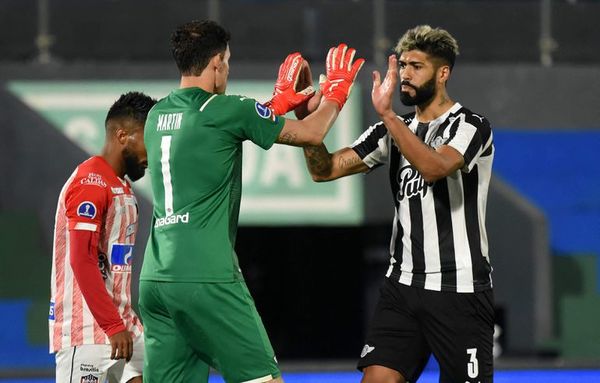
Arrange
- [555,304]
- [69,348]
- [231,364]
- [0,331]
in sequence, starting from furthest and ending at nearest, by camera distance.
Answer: [555,304], [0,331], [69,348], [231,364]

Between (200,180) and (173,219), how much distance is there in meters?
0.17

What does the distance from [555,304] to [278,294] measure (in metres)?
A: 2.42

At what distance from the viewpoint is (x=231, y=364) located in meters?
4.15

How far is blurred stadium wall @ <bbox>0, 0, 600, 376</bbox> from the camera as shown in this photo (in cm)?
1002

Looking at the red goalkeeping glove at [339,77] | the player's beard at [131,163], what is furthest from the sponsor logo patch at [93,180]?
the red goalkeeping glove at [339,77]

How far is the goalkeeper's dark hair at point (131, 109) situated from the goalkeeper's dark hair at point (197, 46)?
20.1 inches

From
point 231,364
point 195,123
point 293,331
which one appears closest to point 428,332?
point 231,364

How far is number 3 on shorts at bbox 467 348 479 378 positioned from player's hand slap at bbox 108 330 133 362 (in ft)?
4.32

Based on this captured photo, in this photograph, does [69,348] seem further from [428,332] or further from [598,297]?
[598,297]

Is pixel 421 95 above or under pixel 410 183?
above

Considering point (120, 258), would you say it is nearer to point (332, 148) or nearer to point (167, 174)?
point (167, 174)

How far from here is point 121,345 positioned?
4.48 metres

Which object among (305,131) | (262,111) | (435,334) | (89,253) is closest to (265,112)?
(262,111)

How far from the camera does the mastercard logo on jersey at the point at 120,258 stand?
15.3 feet
